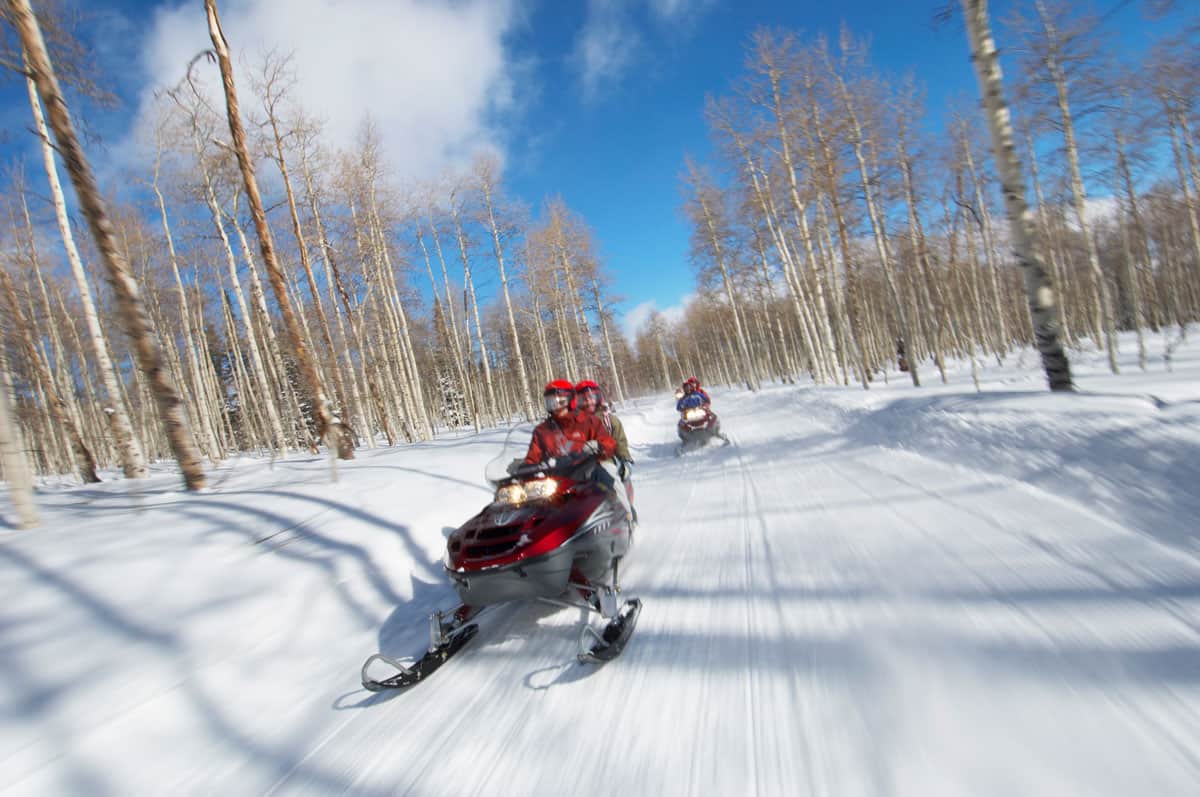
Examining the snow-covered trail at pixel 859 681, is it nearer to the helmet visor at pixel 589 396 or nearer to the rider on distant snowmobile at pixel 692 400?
the helmet visor at pixel 589 396

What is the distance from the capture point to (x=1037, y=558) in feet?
9.93

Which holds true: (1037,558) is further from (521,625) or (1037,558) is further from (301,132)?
(301,132)

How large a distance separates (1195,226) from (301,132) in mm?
28486

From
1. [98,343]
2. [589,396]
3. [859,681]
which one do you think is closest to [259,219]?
[98,343]

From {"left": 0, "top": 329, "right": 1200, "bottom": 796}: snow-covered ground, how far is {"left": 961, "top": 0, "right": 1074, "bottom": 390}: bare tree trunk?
0.92 meters

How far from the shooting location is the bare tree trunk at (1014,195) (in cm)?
578

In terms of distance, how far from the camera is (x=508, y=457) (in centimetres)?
455

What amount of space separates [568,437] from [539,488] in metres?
1.08

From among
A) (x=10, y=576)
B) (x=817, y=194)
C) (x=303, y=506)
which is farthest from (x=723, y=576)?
(x=817, y=194)

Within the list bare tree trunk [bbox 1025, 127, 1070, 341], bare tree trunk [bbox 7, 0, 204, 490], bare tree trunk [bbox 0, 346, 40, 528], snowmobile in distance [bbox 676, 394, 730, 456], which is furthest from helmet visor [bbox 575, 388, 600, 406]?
bare tree trunk [bbox 1025, 127, 1070, 341]

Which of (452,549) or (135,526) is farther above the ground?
(135,526)

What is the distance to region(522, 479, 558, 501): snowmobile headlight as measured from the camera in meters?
3.78

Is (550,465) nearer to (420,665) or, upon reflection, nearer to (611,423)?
(611,423)

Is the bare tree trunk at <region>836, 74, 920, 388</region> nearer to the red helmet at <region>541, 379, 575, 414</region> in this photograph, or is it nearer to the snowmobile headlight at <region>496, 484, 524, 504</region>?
the red helmet at <region>541, 379, 575, 414</region>
